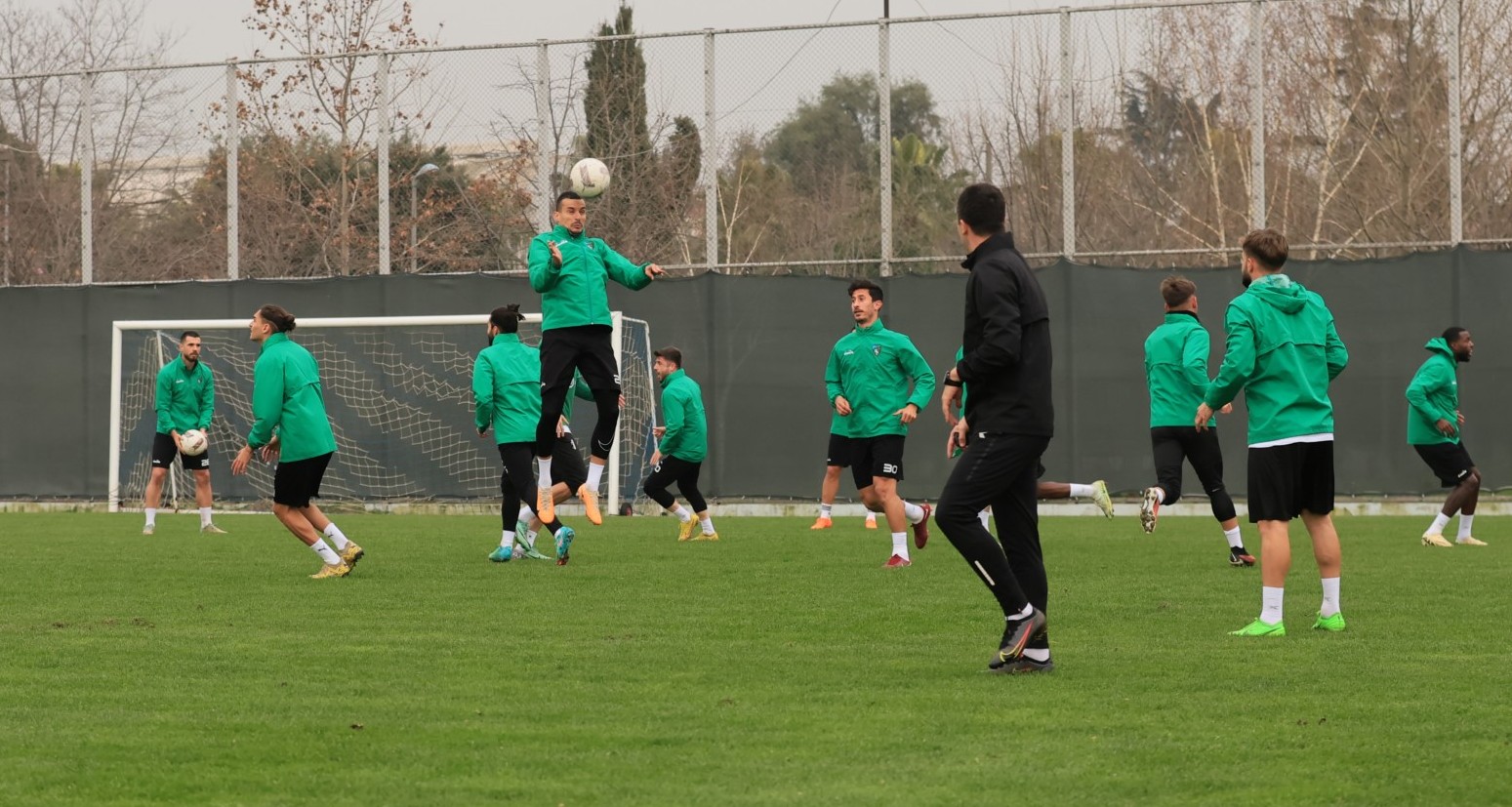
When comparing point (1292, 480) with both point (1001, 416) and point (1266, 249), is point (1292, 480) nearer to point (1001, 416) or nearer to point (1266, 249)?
point (1266, 249)

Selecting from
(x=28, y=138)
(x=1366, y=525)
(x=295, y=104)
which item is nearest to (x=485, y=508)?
(x=295, y=104)

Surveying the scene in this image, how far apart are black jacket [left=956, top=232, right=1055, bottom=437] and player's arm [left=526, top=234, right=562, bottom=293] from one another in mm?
5142

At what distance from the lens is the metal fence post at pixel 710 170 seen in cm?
2239

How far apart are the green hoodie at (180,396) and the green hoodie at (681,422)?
499cm

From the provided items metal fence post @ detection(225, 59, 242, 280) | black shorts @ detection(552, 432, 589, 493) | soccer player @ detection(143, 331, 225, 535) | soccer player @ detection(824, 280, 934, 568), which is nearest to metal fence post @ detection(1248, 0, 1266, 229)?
soccer player @ detection(824, 280, 934, 568)

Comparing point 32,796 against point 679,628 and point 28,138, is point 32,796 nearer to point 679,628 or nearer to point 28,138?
point 679,628

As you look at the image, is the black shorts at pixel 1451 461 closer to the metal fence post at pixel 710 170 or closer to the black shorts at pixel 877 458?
the black shorts at pixel 877 458

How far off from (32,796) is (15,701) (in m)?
1.85

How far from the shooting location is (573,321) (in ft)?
41.3

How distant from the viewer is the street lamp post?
2317cm

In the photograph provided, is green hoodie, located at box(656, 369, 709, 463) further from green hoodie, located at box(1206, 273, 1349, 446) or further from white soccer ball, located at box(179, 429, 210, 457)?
green hoodie, located at box(1206, 273, 1349, 446)

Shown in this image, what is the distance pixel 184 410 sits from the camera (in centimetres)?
1873

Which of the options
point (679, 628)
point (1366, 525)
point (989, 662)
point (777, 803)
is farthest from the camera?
point (1366, 525)

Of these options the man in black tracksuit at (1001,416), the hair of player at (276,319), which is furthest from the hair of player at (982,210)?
the hair of player at (276,319)
